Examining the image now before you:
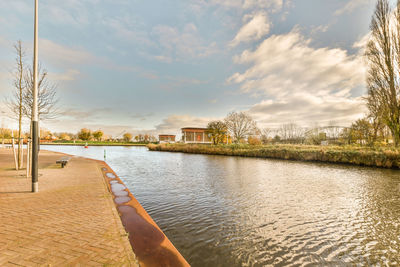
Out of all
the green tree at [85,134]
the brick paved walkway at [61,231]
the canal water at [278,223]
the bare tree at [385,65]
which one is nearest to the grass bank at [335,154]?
the bare tree at [385,65]

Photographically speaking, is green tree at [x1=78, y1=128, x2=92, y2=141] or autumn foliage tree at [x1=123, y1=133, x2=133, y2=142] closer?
green tree at [x1=78, y1=128, x2=92, y2=141]

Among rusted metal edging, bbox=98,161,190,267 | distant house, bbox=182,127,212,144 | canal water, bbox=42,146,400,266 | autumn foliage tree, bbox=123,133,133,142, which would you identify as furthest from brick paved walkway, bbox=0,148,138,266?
autumn foliage tree, bbox=123,133,133,142

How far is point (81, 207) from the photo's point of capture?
13.9 feet

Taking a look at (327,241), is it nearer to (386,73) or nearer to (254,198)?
(254,198)

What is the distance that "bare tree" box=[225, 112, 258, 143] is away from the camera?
41375 mm

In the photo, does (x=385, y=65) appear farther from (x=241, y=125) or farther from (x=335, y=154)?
(x=241, y=125)

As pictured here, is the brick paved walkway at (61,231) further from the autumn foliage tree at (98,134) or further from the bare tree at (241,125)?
the autumn foliage tree at (98,134)

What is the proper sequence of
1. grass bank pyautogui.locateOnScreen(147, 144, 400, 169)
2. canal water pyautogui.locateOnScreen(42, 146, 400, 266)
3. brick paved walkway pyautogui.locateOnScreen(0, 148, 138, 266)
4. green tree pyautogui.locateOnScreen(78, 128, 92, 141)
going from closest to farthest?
brick paved walkway pyautogui.locateOnScreen(0, 148, 138, 266) < canal water pyautogui.locateOnScreen(42, 146, 400, 266) < grass bank pyautogui.locateOnScreen(147, 144, 400, 169) < green tree pyautogui.locateOnScreen(78, 128, 92, 141)

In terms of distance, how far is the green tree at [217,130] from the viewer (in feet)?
140

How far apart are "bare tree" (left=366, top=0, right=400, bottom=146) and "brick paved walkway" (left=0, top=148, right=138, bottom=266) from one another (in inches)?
930

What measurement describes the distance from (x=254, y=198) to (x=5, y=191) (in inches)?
298

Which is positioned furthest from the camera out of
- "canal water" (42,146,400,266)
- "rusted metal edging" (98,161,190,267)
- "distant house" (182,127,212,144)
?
"distant house" (182,127,212,144)

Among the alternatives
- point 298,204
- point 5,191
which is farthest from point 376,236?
point 5,191

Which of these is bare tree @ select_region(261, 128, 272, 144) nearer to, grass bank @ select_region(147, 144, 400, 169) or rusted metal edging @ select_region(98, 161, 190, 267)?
grass bank @ select_region(147, 144, 400, 169)
